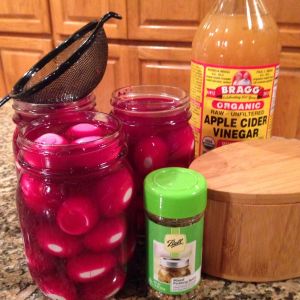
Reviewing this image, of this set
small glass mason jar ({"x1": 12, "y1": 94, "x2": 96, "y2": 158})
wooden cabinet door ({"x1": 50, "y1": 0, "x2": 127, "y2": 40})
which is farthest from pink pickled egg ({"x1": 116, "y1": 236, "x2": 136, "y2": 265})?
wooden cabinet door ({"x1": 50, "y1": 0, "x2": 127, "y2": 40})

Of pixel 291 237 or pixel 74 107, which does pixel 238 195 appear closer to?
pixel 291 237

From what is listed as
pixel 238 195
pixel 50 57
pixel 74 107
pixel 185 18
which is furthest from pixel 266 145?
pixel 185 18

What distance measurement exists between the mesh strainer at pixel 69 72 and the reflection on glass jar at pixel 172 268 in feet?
0.92

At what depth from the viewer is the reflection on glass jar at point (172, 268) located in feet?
1.37

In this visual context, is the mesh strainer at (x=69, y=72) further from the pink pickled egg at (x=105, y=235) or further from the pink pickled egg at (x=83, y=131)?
the pink pickled egg at (x=105, y=235)

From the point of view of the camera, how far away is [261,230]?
1.47ft

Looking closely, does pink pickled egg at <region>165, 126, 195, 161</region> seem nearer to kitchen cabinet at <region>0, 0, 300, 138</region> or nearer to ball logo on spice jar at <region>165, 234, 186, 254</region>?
ball logo on spice jar at <region>165, 234, 186, 254</region>

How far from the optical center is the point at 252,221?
0.45m

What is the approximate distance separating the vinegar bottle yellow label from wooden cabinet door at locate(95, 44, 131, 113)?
0.75 metres

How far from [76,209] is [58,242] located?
48mm

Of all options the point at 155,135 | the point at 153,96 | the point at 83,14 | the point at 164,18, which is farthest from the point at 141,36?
the point at 155,135

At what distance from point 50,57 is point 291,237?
19.4 inches

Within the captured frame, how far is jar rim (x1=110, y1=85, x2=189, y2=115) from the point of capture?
1.67 feet

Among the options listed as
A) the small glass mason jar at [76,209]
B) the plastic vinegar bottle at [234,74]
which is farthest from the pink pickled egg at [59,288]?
the plastic vinegar bottle at [234,74]
